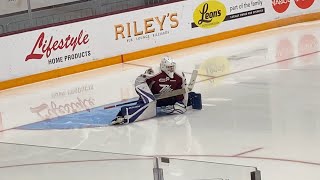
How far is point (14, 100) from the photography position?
37.8 feet

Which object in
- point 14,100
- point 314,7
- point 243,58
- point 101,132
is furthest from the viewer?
point 314,7

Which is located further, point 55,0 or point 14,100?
point 55,0

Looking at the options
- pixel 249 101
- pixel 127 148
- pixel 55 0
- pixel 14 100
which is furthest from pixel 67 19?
pixel 127 148

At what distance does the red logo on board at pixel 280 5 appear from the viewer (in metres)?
15.2

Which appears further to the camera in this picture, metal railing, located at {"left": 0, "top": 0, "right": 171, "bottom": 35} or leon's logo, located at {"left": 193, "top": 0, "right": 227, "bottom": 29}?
leon's logo, located at {"left": 193, "top": 0, "right": 227, "bottom": 29}

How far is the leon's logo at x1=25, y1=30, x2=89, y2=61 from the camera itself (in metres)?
12.6

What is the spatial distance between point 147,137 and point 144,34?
507 cm

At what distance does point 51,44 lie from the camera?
42.0ft

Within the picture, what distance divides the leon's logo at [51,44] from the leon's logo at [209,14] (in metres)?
2.13

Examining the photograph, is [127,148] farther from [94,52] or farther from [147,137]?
[94,52]

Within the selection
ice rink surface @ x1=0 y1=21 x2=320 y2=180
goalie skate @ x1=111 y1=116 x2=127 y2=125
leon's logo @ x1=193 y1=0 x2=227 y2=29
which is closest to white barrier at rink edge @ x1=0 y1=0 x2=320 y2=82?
leon's logo @ x1=193 y1=0 x2=227 y2=29

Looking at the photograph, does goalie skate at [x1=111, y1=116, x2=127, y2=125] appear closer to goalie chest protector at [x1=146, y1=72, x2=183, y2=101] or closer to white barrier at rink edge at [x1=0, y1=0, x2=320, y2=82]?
goalie chest protector at [x1=146, y1=72, x2=183, y2=101]

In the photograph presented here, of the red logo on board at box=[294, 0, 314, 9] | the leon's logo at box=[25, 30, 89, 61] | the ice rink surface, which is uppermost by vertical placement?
the red logo on board at box=[294, 0, 314, 9]

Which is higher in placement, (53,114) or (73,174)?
(73,174)
